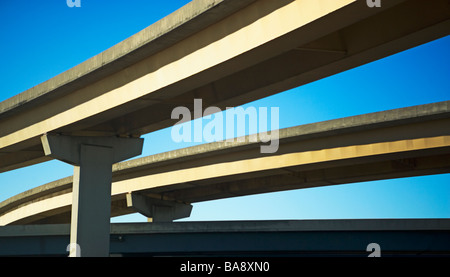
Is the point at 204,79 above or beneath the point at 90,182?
above

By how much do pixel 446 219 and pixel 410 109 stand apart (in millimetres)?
5591

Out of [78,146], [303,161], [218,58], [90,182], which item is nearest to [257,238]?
[303,161]

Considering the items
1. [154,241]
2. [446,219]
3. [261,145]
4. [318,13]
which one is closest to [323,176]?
[261,145]

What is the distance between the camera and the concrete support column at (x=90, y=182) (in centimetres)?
2269

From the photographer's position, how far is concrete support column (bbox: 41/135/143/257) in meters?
22.7

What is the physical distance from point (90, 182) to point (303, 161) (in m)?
10.2

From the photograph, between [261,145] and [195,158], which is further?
[195,158]

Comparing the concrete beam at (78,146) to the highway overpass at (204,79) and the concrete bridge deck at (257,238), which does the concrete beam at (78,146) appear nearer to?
the highway overpass at (204,79)

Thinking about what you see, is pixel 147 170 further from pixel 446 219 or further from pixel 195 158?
pixel 446 219

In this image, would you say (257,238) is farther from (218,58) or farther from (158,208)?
Answer: (218,58)

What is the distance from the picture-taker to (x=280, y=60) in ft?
56.6

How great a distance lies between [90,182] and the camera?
916 inches
